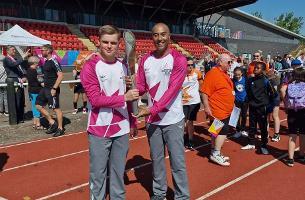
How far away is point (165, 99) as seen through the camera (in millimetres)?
4117

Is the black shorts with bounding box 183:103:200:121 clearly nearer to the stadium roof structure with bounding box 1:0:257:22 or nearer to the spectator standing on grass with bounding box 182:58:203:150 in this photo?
the spectator standing on grass with bounding box 182:58:203:150

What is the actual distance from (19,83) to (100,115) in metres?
6.74

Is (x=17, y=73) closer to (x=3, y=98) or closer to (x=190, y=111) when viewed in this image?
(x=3, y=98)

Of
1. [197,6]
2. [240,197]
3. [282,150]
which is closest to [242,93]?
[282,150]

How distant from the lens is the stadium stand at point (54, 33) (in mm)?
23078

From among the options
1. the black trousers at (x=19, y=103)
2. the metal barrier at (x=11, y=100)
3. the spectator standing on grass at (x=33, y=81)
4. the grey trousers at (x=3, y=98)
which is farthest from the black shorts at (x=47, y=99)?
the grey trousers at (x=3, y=98)

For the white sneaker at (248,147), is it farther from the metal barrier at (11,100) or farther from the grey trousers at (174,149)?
the metal barrier at (11,100)

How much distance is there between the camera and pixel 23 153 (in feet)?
23.4

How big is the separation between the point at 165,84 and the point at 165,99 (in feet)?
0.64

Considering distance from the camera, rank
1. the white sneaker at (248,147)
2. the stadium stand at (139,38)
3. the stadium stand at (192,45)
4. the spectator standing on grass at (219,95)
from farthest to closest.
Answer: the stadium stand at (192,45) < the stadium stand at (139,38) < the white sneaker at (248,147) < the spectator standing on grass at (219,95)

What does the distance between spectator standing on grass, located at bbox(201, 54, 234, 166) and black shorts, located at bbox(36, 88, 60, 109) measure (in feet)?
12.1

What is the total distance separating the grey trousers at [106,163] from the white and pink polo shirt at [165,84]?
0.52m

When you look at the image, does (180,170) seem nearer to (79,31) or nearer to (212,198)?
(212,198)

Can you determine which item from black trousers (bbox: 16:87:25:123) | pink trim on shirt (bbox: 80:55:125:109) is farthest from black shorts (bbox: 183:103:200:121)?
black trousers (bbox: 16:87:25:123)
